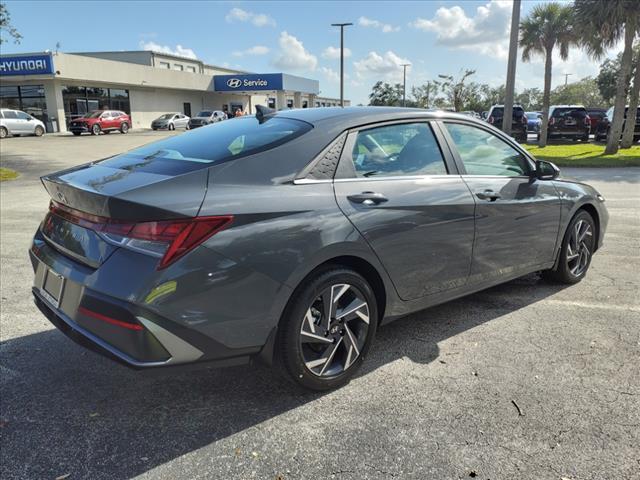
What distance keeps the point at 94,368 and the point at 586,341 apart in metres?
3.37

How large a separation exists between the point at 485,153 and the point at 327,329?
78.5 inches

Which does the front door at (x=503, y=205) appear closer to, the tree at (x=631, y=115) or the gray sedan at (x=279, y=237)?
the gray sedan at (x=279, y=237)

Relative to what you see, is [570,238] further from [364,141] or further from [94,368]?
[94,368]

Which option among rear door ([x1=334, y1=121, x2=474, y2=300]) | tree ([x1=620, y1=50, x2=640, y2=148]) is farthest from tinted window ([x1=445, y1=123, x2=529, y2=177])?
tree ([x1=620, y1=50, x2=640, y2=148])

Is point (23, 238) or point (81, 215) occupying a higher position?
point (81, 215)

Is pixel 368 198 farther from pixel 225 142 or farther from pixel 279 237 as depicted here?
pixel 225 142

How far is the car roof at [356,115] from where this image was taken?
3.19 meters

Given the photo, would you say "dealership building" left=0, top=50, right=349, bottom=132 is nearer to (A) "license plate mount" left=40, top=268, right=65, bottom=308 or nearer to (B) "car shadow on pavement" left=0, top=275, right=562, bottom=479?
(B) "car shadow on pavement" left=0, top=275, right=562, bottom=479

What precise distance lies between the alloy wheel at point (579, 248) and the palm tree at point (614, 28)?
16535 millimetres

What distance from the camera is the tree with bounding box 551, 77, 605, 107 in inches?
3725

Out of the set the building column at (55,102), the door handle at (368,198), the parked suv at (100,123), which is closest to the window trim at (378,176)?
the door handle at (368,198)

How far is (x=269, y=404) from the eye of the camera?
9.55 feet

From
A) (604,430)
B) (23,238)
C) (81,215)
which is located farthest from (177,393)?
(23,238)

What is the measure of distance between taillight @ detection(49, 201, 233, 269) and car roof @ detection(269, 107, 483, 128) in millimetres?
1099
